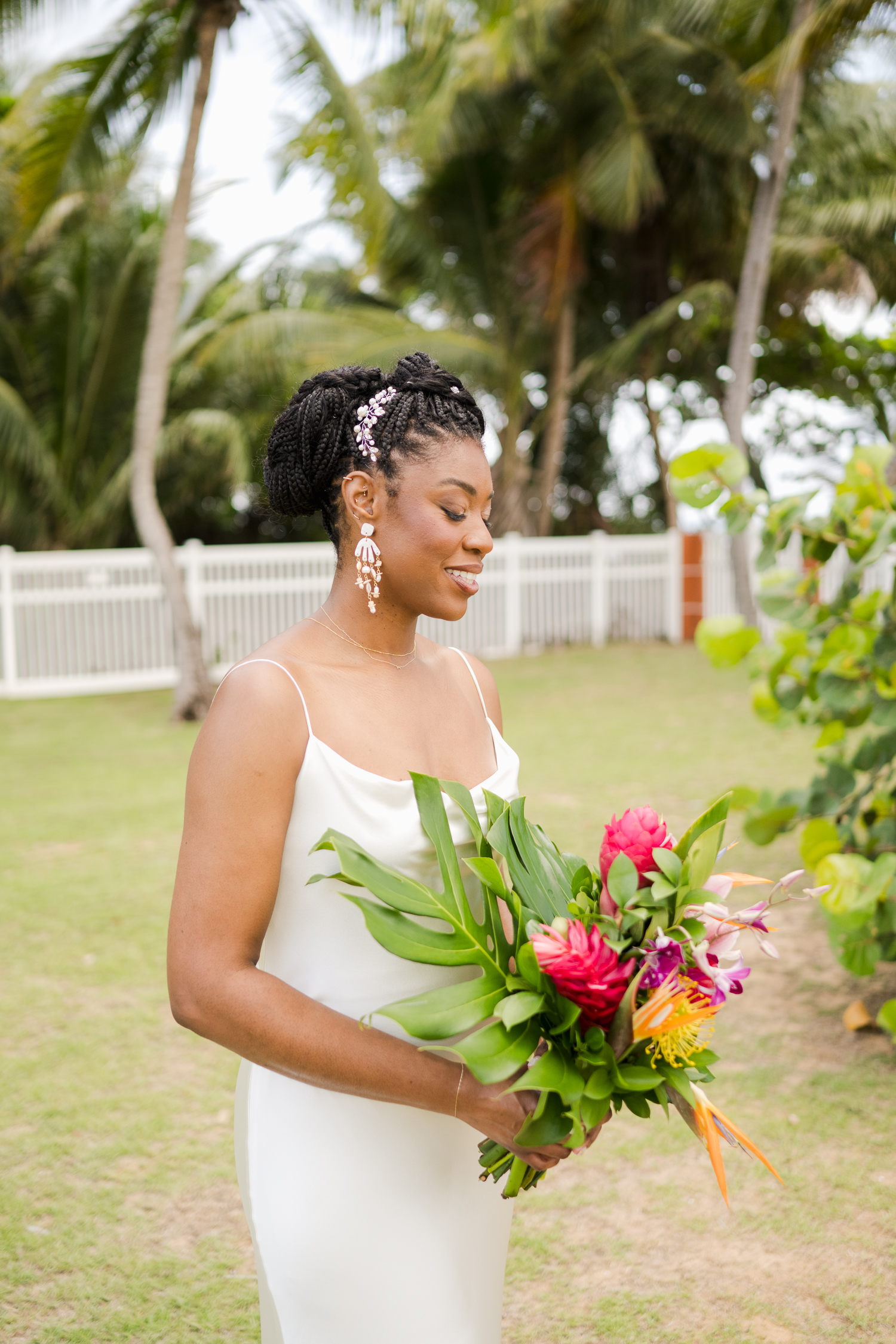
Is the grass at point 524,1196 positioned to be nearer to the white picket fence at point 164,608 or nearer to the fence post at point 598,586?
the white picket fence at point 164,608

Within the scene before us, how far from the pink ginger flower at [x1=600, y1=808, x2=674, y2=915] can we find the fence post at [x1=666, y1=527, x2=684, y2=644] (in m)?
15.5

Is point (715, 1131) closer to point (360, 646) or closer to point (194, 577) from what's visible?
point (360, 646)

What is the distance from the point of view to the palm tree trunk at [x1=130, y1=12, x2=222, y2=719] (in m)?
10.3


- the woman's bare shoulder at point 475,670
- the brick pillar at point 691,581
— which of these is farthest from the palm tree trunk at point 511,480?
the woman's bare shoulder at point 475,670

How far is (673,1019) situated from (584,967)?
0.14 metres

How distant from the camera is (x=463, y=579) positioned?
164 cm

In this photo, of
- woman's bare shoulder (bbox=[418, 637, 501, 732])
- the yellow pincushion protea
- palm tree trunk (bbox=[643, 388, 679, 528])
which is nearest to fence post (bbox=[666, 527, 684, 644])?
palm tree trunk (bbox=[643, 388, 679, 528])

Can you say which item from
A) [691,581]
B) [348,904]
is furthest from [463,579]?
[691,581]

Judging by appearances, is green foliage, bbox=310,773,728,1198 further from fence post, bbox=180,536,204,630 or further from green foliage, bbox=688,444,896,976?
fence post, bbox=180,536,204,630

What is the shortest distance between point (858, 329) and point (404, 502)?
67.8ft

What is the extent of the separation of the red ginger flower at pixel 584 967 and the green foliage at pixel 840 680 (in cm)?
207

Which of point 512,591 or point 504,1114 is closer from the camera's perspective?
point 504,1114

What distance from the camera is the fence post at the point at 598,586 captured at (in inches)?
645

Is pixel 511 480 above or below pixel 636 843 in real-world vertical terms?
above
